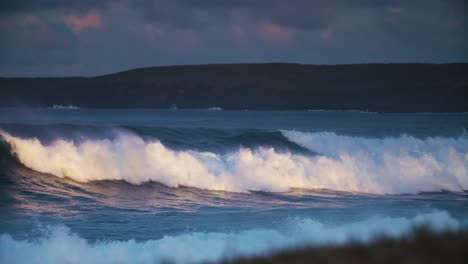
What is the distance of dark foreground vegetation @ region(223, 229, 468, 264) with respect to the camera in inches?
154

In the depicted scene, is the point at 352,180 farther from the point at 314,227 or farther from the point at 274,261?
the point at 274,261

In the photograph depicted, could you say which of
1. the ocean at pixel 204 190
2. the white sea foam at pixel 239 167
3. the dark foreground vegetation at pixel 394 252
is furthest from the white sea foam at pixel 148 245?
the white sea foam at pixel 239 167

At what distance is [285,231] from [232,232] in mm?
967

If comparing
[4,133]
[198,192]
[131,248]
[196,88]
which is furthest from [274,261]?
[196,88]

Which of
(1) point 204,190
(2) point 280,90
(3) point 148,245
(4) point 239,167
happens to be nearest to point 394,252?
(3) point 148,245

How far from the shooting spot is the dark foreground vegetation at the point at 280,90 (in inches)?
2815

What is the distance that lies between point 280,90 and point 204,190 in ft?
216

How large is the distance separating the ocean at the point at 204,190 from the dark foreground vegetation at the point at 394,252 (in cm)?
43

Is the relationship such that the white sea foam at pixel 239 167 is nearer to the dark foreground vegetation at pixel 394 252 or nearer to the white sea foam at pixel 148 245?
the white sea foam at pixel 148 245

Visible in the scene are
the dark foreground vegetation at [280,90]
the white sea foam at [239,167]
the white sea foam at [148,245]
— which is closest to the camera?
the white sea foam at [148,245]

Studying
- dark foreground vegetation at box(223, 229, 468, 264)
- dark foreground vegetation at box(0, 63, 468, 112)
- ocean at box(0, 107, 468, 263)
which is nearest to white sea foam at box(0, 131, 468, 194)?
ocean at box(0, 107, 468, 263)

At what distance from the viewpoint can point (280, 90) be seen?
266ft

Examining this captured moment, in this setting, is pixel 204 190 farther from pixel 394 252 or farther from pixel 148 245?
pixel 394 252

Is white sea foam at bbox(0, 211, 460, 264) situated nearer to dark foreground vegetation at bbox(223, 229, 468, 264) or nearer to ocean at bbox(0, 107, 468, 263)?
ocean at bbox(0, 107, 468, 263)
